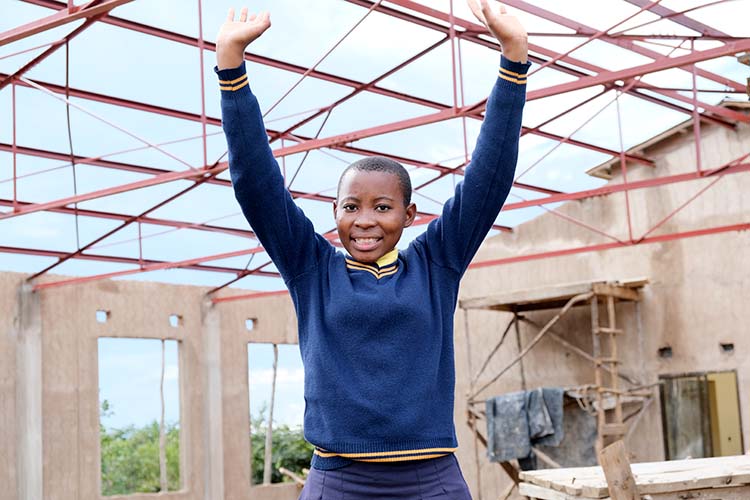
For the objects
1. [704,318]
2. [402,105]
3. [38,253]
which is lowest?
[704,318]

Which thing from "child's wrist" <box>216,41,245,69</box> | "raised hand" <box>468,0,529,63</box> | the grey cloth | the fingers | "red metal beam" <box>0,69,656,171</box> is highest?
"red metal beam" <box>0,69,656,171</box>

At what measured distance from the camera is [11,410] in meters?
15.1

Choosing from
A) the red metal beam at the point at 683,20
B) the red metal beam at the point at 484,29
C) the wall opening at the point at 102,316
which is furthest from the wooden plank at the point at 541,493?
the wall opening at the point at 102,316

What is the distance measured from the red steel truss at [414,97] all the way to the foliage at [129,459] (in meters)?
10.8

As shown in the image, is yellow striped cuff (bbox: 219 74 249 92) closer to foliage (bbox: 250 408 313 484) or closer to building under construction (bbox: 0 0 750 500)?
building under construction (bbox: 0 0 750 500)

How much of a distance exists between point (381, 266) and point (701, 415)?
47.6 ft

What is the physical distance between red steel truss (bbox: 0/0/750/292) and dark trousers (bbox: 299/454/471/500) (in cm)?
606

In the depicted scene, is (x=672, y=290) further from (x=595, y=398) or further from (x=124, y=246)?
(x=124, y=246)

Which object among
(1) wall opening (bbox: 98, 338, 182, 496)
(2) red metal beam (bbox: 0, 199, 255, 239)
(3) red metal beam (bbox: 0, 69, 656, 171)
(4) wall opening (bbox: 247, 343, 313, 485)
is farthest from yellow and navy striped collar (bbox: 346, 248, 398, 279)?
(1) wall opening (bbox: 98, 338, 182, 496)

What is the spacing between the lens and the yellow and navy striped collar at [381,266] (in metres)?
2.15

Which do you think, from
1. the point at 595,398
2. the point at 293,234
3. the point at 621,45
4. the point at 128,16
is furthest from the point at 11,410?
the point at 293,234

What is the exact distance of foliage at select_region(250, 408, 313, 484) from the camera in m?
20.6

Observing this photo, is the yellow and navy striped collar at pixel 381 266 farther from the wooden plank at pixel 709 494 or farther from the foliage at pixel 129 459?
the foliage at pixel 129 459

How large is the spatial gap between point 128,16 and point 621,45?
5.12m
